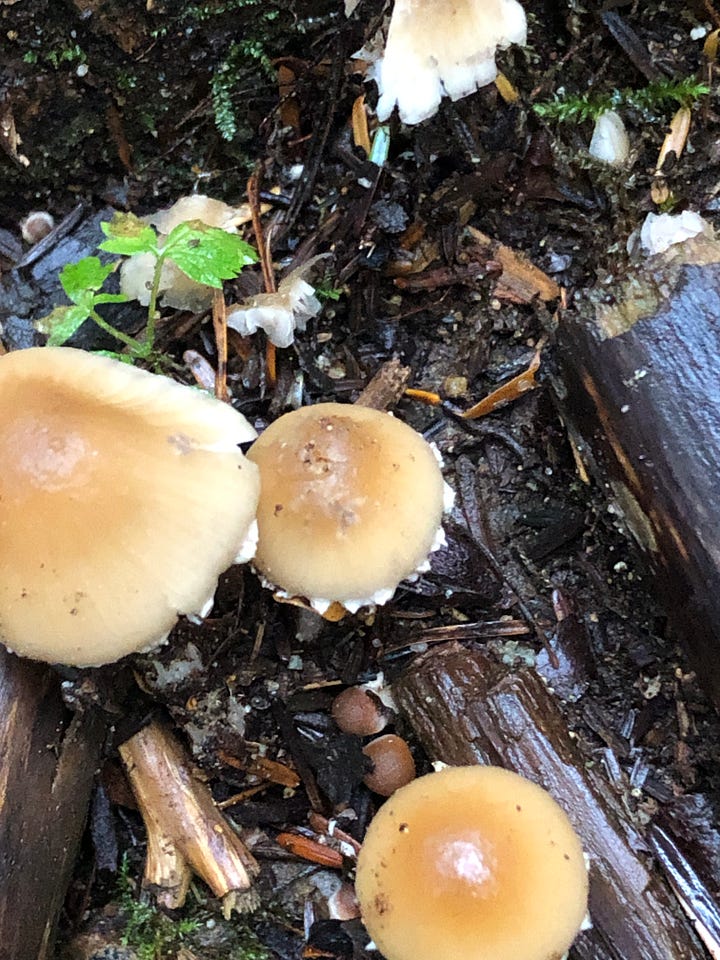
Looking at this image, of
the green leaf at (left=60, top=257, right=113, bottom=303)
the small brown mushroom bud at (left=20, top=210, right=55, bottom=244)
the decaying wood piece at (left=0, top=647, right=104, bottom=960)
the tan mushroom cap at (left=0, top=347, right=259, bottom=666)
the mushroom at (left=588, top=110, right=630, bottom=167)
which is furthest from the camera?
the small brown mushroom bud at (left=20, top=210, right=55, bottom=244)

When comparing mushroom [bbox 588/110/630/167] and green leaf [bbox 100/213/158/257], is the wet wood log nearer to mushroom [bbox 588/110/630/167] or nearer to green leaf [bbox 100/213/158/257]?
mushroom [bbox 588/110/630/167]

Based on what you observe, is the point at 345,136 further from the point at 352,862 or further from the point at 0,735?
the point at 352,862

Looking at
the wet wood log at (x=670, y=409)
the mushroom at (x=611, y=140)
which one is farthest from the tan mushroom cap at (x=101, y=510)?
the mushroom at (x=611, y=140)

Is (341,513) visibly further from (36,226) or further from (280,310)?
(36,226)

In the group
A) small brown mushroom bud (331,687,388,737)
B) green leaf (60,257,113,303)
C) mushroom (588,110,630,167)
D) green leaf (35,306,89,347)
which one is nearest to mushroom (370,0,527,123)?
mushroom (588,110,630,167)

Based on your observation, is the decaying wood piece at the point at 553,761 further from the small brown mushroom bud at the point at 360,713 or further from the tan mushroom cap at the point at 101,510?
the tan mushroom cap at the point at 101,510

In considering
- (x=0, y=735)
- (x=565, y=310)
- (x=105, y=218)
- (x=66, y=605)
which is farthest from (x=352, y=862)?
(x=105, y=218)

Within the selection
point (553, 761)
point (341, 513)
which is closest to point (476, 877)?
point (553, 761)
